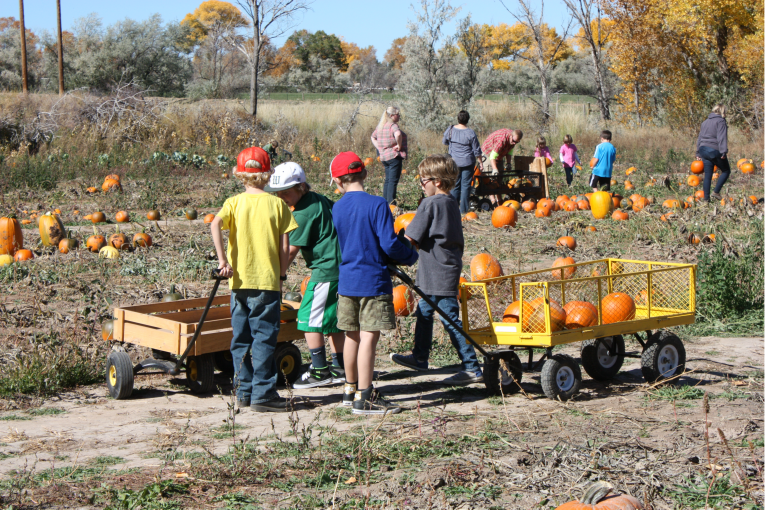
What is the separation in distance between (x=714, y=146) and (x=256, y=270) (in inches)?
440

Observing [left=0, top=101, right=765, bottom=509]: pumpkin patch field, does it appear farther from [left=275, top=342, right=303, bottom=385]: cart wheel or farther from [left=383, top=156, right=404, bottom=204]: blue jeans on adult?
[left=383, top=156, right=404, bottom=204]: blue jeans on adult

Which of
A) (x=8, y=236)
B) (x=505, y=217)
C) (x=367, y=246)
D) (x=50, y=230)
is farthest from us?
(x=505, y=217)

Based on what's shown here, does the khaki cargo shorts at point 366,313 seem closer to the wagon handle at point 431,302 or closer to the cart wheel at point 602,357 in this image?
the wagon handle at point 431,302

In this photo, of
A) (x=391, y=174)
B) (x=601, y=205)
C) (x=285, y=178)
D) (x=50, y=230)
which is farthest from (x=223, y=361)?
(x=601, y=205)

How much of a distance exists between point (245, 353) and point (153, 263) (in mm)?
4541

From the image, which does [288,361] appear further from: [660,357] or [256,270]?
[660,357]

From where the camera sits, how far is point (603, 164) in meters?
14.5

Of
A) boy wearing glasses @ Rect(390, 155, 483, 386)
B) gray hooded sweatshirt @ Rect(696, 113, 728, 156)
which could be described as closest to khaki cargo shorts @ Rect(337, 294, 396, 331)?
boy wearing glasses @ Rect(390, 155, 483, 386)

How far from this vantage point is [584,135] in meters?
27.5

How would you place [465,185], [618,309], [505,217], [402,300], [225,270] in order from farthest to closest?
[465,185], [505,217], [402,300], [618,309], [225,270]

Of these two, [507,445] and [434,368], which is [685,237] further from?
[507,445]

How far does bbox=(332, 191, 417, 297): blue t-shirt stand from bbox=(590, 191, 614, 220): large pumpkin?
8602mm

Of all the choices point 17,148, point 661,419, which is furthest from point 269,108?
point 661,419

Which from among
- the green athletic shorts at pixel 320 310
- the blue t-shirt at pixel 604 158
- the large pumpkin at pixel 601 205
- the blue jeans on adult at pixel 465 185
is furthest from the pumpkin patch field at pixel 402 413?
the blue t-shirt at pixel 604 158
